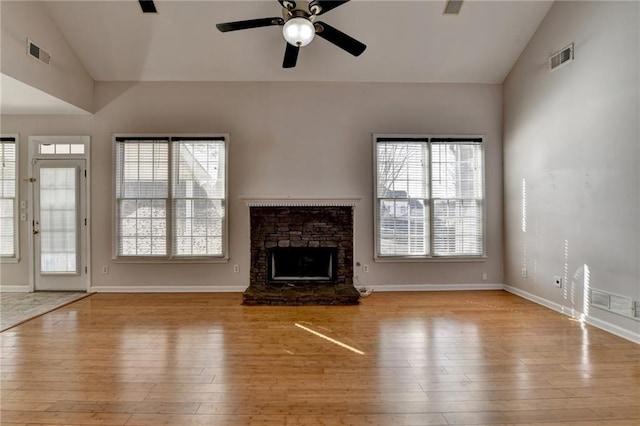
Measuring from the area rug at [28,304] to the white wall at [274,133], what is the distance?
46 centimetres

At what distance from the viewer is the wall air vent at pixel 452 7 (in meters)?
3.88

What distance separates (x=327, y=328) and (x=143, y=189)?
11.6 feet

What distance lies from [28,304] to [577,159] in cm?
713

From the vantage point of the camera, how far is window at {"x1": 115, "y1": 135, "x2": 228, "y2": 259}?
4816mm

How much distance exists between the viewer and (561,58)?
3832 millimetres

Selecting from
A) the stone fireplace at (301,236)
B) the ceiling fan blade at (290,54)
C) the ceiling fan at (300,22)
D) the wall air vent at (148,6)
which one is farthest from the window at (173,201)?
the ceiling fan at (300,22)

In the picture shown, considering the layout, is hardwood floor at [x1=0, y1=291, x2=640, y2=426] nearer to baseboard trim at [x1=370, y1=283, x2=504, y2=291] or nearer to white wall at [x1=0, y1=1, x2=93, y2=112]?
baseboard trim at [x1=370, y1=283, x2=504, y2=291]

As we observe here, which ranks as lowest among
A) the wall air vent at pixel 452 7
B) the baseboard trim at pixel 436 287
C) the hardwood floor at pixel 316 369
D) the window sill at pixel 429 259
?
the hardwood floor at pixel 316 369

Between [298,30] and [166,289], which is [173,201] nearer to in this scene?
[166,289]

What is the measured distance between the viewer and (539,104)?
4223 millimetres

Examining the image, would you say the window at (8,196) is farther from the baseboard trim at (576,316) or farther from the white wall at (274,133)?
the baseboard trim at (576,316)

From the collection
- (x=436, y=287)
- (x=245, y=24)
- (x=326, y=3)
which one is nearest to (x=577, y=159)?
(x=436, y=287)

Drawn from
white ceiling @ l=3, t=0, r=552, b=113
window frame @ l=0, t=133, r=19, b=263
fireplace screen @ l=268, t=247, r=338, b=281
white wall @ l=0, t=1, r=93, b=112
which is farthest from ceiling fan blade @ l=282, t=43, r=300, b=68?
window frame @ l=0, t=133, r=19, b=263

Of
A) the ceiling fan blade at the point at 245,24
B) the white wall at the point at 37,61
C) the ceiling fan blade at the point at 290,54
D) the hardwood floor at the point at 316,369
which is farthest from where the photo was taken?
the white wall at the point at 37,61
